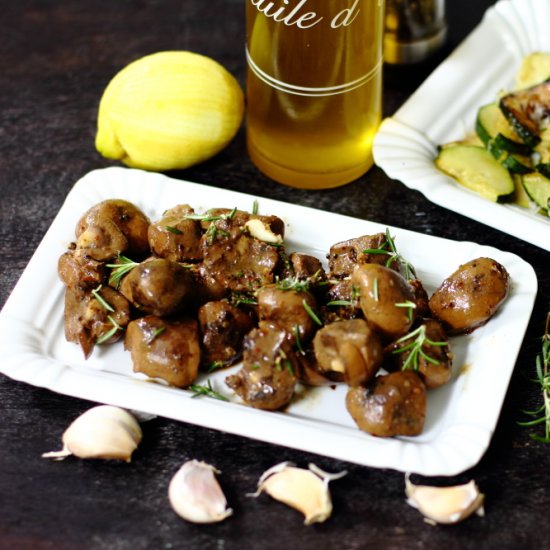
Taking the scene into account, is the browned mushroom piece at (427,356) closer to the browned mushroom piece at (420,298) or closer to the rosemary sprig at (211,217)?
the browned mushroom piece at (420,298)

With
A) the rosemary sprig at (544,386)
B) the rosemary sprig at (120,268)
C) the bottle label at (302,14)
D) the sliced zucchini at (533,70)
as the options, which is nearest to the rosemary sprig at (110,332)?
the rosemary sprig at (120,268)

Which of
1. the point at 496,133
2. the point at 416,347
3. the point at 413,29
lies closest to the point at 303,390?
the point at 416,347

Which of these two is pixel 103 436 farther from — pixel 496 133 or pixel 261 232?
pixel 496 133

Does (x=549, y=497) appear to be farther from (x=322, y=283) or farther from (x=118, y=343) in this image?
(x=118, y=343)

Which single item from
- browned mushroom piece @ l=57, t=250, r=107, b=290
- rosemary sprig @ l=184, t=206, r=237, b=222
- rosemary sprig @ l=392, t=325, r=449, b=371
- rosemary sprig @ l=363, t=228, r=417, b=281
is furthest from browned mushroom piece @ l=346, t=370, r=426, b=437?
browned mushroom piece @ l=57, t=250, r=107, b=290

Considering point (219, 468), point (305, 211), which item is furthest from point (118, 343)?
point (305, 211)

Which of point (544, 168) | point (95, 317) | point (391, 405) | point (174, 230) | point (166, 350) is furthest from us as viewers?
point (544, 168)
